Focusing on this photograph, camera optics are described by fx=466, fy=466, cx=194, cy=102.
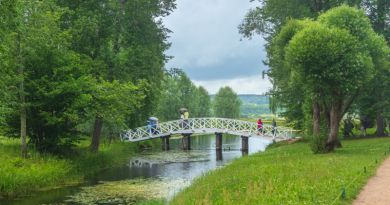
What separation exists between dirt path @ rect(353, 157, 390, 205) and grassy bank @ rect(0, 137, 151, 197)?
13872mm

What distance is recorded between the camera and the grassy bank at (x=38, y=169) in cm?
1972

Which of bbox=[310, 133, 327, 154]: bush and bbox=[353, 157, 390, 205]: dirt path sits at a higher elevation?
bbox=[310, 133, 327, 154]: bush

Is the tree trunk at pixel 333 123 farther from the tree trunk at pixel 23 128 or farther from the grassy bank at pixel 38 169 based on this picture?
the tree trunk at pixel 23 128

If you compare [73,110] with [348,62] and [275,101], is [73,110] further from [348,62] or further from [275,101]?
[275,101]

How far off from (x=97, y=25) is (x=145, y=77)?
6374 millimetres

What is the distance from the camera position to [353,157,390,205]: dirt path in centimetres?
1203

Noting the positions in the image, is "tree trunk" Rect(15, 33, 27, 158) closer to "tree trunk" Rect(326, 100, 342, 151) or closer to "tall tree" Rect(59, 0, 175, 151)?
"tall tree" Rect(59, 0, 175, 151)

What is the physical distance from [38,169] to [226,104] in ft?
366

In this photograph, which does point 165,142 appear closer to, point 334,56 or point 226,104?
point 334,56

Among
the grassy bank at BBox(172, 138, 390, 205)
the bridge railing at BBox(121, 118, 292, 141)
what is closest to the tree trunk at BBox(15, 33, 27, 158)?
the grassy bank at BBox(172, 138, 390, 205)

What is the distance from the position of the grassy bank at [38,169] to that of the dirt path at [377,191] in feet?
45.5

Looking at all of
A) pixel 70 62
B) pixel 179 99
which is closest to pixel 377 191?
pixel 70 62

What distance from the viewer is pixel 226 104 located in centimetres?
A: 13212

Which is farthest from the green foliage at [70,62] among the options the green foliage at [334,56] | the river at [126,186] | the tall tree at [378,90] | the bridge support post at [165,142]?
the tall tree at [378,90]
